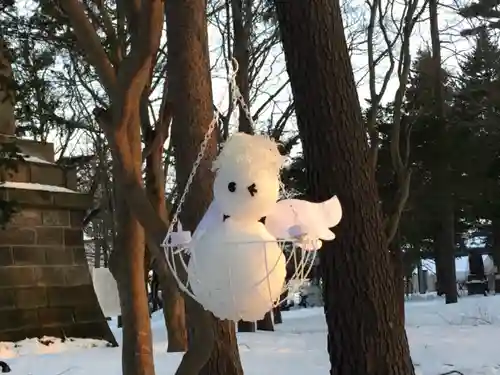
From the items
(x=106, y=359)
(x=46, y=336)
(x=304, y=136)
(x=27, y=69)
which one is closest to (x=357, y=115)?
(x=304, y=136)

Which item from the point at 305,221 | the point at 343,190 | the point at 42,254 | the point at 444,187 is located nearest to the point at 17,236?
the point at 42,254

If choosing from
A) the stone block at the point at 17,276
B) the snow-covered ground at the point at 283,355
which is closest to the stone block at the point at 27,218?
the stone block at the point at 17,276

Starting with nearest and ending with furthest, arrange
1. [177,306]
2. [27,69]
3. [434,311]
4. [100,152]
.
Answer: [177,306]
[27,69]
[434,311]
[100,152]

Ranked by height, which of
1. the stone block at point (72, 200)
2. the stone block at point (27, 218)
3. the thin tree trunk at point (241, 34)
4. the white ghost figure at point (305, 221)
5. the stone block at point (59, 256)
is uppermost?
the thin tree trunk at point (241, 34)

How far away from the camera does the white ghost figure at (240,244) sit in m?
2.26

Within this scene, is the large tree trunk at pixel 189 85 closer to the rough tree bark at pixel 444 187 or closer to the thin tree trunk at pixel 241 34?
the thin tree trunk at pixel 241 34

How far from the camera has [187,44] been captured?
4.69m

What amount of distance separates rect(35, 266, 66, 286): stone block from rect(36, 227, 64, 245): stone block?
0.32 m

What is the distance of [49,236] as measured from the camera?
984 cm

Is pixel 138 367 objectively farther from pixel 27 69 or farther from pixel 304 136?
pixel 27 69

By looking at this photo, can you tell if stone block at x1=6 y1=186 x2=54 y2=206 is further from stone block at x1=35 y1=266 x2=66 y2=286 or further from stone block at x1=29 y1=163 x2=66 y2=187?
stone block at x1=35 y1=266 x2=66 y2=286

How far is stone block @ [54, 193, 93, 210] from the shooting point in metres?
9.89

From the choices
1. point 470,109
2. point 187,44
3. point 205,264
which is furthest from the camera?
point 470,109

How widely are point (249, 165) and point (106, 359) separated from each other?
566 cm
